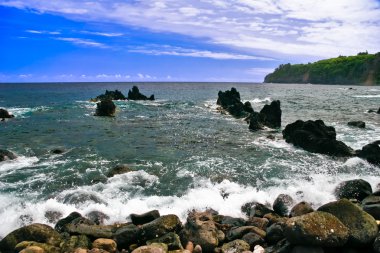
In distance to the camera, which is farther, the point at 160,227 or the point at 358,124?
the point at 358,124

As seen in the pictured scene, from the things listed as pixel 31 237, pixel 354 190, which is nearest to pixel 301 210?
pixel 354 190

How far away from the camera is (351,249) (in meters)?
10.2

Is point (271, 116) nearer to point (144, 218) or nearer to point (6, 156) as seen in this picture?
point (6, 156)

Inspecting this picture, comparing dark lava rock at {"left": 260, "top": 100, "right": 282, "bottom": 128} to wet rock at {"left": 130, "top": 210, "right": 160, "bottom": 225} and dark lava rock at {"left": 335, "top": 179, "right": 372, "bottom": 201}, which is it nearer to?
dark lava rock at {"left": 335, "top": 179, "right": 372, "bottom": 201}

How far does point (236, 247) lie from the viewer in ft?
36.6

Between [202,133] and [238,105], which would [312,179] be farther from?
[238,105]

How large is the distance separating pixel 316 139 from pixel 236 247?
18348mm

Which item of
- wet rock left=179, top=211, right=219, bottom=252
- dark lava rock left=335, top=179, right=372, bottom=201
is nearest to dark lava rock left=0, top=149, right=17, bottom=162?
wet rock left=179, top=211, right=219, bottom=252

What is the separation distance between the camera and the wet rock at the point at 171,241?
1121cm

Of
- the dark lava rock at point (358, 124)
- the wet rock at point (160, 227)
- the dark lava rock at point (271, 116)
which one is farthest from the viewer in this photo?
the dark lava rock at point (271, 116)

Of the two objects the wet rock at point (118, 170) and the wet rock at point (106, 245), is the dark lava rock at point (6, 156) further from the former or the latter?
the wet rock at point (106, 245)

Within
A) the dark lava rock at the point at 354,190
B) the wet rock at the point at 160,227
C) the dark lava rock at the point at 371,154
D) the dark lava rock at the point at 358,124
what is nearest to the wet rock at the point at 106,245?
the wet rock at the point at 160,227

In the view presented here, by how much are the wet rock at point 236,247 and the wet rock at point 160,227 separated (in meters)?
1.95

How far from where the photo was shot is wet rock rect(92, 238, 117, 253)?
11273mm
